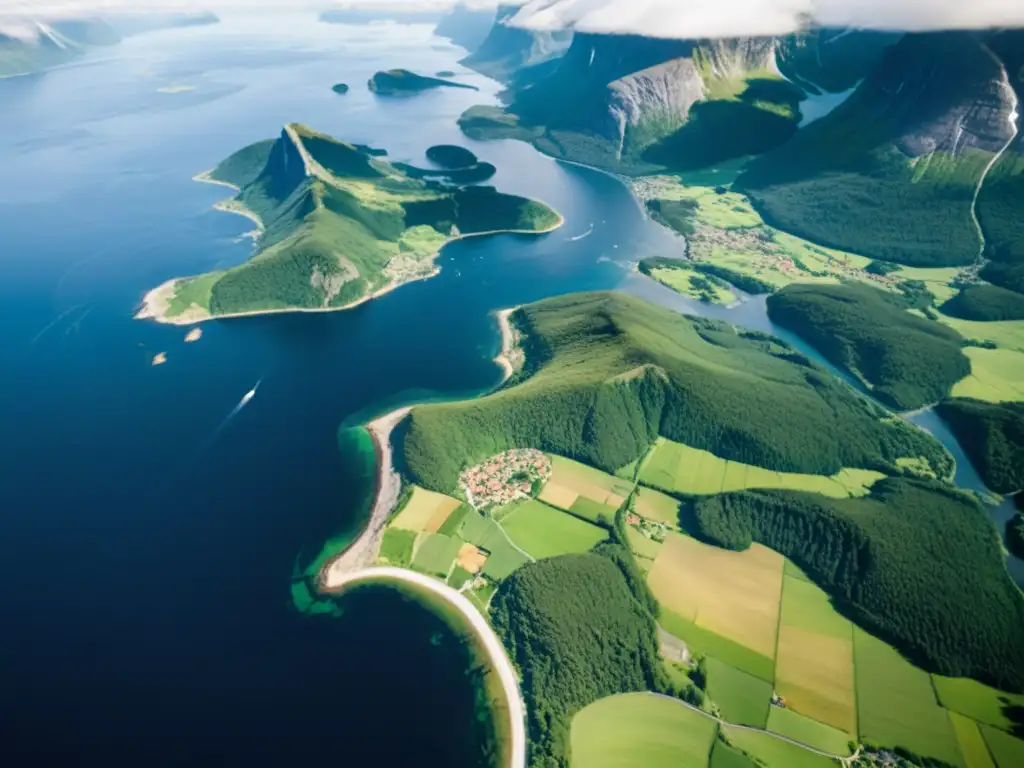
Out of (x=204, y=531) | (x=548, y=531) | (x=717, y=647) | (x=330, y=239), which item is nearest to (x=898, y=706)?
(x=717, y=647)

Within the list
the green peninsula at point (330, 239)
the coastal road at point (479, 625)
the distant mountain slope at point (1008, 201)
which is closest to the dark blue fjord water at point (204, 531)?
the coastal road at point (479, 625)

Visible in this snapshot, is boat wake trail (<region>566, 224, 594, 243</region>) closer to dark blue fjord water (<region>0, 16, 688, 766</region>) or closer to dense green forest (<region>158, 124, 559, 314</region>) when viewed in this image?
dense green forest (<region>158, 124, 559, 314</region>)

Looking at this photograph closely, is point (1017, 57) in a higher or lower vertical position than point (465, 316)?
higher

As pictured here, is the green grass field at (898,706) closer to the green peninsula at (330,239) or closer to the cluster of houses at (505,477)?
the cluster of houses at (505,477)

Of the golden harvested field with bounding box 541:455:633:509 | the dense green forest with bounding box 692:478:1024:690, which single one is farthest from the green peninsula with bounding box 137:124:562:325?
the dense green forest with bounding box 692:478:1024:690

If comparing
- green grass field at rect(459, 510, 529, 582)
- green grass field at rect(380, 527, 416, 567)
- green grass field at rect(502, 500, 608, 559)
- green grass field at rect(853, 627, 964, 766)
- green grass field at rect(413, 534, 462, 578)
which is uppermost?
green grass field at rect(380, 527, 416, 567)

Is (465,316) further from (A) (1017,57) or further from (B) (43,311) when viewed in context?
(A) (1017,57)

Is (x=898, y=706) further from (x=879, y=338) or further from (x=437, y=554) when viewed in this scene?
(x=879, y=338)

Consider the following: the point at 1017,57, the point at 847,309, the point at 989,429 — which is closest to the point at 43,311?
the point at 847,309

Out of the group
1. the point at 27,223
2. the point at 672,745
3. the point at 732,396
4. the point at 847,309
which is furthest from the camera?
the point at 27,223
